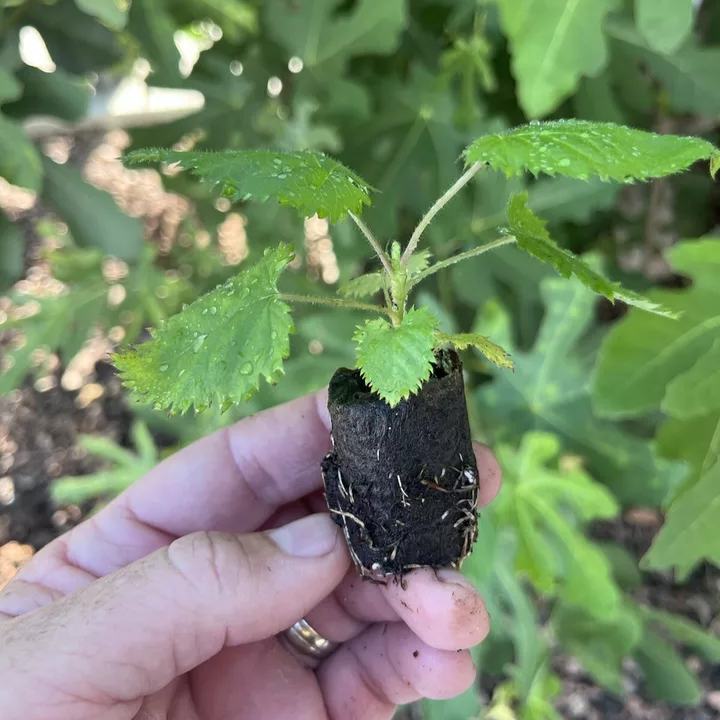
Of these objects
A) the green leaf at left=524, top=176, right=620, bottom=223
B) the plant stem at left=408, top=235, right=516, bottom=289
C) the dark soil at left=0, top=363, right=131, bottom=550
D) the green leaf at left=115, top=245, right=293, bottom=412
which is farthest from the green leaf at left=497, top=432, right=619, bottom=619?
the dark soil at left=0, top=363, right=131, bottom=550

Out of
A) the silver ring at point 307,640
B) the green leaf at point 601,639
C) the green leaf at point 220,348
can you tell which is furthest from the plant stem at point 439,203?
the green leaf at point 601,639

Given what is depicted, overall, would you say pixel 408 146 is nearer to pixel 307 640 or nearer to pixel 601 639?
pixel 307 640

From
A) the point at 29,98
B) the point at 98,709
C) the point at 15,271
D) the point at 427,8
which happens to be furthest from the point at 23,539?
the point at 427,8

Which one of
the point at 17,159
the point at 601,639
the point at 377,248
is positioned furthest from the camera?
the point at 601,639

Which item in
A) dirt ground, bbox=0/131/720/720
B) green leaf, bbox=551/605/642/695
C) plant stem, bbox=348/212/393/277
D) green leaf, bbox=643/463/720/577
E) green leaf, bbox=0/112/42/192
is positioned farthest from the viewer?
dirt ground, bbox=0/131/720/720

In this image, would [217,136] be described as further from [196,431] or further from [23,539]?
[23,539]

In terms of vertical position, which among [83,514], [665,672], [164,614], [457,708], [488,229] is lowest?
[83,514]

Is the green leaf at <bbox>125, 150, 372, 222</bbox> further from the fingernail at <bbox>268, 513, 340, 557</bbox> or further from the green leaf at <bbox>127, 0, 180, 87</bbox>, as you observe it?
the green leaf at <bbox>127, 0, 180, 87</bbox>

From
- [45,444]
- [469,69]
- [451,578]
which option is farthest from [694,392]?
[45,444]
